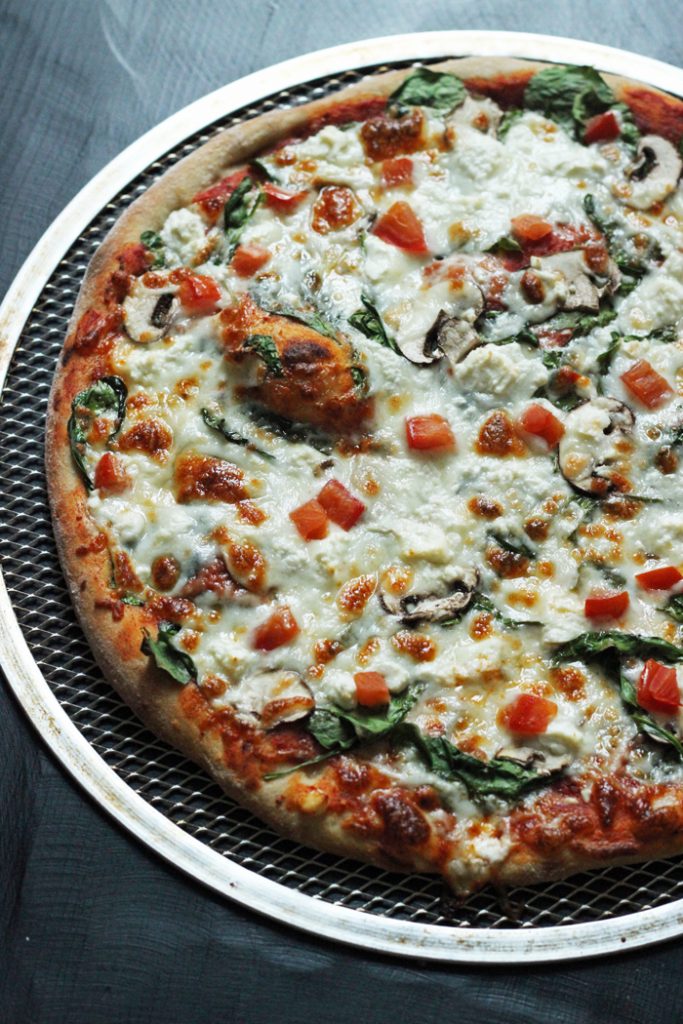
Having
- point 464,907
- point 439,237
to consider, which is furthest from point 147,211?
point 464,907

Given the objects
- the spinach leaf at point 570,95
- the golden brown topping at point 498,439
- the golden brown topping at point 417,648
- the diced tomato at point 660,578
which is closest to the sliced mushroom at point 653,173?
the spinach leaf at point 570,95

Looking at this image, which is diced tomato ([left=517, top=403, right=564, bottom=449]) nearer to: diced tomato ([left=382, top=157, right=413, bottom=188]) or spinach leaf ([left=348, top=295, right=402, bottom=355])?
spinach leaf ([left=348, top=295, right=402, bottom=355])

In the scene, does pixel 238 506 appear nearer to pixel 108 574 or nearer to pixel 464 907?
pixel 108 574

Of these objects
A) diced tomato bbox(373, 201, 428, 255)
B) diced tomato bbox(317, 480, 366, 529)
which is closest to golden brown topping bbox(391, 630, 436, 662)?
diced tomato bbox(317, 480, 366, 529)

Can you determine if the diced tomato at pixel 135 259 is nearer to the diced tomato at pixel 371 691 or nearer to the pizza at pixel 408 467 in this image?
the pizza at pixel 408 467

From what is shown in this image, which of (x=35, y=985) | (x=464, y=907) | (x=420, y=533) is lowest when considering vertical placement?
(x=35, y=985)
